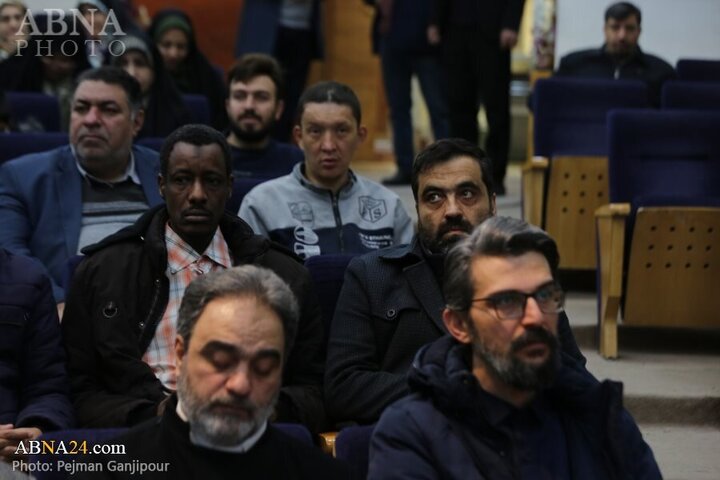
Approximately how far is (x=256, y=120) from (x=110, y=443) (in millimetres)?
2921

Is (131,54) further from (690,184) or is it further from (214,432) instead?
(214,432)

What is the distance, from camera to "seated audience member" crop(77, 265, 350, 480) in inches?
87.6

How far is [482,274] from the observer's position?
233cm

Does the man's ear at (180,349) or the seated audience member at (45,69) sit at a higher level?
the seated audience member at (45,69)

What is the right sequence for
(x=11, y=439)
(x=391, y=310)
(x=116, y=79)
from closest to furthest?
1. (x=11, y=439)
2. (x=391, y=310)
3. (x=116, y=79)

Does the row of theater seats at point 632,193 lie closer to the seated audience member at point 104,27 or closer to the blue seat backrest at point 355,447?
the seated audience member at point 104,27

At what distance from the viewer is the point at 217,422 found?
222 cm

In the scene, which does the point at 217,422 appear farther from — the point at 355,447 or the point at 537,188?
the point at 537,188

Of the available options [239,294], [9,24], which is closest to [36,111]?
[9,24]

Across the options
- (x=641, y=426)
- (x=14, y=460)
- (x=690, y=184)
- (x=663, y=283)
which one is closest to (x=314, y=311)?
(x=14, y=460)

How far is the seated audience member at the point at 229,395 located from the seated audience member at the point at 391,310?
0.68 meters

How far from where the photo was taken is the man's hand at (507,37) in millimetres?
6871

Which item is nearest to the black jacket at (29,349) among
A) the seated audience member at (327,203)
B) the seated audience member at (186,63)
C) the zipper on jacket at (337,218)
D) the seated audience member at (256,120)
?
the seated audience member at (327,203)

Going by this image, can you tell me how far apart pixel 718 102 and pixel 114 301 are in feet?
11.7
